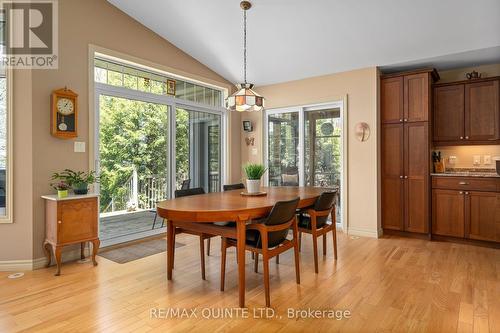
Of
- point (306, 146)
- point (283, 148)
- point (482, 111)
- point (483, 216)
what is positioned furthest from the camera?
point (283, 148)

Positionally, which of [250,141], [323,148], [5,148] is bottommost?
[5,148]

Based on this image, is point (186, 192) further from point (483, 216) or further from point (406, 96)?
point (483, 216)

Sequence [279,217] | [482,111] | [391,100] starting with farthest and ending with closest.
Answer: [391,100] < [482,111] < [279,217]

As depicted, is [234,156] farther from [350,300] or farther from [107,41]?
[350,300]

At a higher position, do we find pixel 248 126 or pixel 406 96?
pixel 406 96

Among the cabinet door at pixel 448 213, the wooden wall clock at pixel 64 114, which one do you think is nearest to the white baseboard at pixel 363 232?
the cabinet door at pixel 448 213

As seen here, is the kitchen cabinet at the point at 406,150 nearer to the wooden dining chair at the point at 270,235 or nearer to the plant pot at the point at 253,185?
the plant pot at the point at 253,185

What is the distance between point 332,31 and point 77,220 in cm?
366

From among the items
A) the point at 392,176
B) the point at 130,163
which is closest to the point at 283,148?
the point at 392,176

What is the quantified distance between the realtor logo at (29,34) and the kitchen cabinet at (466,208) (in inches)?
198

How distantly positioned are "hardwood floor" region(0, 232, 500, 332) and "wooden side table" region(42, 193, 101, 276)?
11.0 inches

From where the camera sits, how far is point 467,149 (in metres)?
4.49

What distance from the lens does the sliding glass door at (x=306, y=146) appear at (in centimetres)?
495

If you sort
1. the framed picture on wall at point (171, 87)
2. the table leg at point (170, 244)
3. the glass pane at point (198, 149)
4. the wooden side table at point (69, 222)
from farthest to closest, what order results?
the glass pane at point (198, 149), the framed picture on wall at point (171, 87), the wooden side table at point (69, 222), the table leg at point (170, 244)
